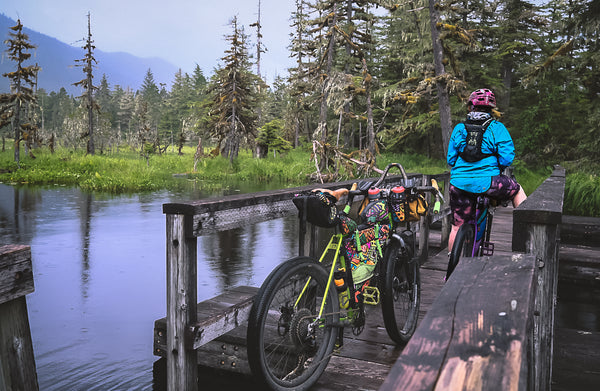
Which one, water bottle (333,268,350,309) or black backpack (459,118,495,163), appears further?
black backpack (459,118,495,163)

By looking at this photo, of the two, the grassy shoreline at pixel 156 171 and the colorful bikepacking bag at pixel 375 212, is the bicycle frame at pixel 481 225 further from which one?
the grassy shoreline at pixel 156 171

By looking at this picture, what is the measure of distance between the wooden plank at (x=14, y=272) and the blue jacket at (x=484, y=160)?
12.5 feet

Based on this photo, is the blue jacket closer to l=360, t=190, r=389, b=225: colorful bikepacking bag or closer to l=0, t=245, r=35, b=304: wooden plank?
l=360, t=190, r=389, b=225: colorful bikepacking bag

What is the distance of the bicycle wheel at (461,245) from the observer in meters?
4.70

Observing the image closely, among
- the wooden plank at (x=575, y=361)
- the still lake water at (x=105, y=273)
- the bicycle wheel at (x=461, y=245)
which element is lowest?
the still lake water at (x=105, y=273)

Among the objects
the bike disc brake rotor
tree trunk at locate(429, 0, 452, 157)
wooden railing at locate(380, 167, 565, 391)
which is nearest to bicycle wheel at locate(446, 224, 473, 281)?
the bike disc brake rotor

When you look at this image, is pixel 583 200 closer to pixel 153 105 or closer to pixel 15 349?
pixel 15 349

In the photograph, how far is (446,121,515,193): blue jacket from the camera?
4867 millimetres

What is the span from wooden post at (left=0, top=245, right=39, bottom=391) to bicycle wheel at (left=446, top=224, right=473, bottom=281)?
11.6 feet

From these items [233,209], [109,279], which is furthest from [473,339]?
[109,279]

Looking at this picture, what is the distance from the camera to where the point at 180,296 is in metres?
3.28

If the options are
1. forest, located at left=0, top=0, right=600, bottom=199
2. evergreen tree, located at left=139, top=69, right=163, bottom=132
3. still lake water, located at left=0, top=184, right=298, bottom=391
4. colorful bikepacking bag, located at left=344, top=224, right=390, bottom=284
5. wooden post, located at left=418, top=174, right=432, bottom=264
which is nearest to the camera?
colorful bikepacking bag, located at left=344, top=224, right=390, bottom=284

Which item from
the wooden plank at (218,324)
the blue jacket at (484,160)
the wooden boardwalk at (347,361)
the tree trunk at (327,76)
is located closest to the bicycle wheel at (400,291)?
the wooden boardwalk at (347,361)

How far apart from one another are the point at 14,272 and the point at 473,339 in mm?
2067
